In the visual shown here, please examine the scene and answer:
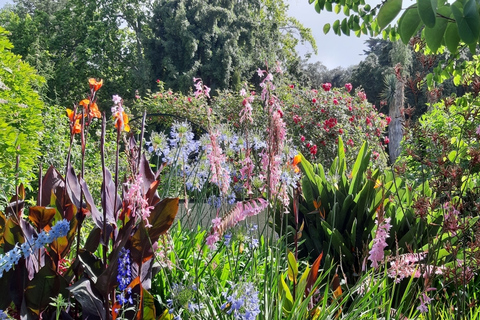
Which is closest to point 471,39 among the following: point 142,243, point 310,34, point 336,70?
point 142,243

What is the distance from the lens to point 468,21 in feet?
3.97

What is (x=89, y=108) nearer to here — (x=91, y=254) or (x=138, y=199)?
(x=138, y=199)

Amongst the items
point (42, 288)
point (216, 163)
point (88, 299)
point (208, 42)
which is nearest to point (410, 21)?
point (216, 163)

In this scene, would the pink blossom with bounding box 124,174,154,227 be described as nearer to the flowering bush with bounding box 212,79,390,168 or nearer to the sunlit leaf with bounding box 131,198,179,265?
the sunlit leaf with bounding box 131,198,179,265

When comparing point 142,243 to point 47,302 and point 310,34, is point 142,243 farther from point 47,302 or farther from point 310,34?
point 310,34

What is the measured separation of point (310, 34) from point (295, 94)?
12612 millimetres

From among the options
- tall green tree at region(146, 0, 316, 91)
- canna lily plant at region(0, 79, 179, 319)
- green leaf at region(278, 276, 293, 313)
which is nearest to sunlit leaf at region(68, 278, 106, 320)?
canna lily plant at region(0, 79, 179, 319)

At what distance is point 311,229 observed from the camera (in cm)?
315

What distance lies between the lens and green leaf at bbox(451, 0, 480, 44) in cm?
119

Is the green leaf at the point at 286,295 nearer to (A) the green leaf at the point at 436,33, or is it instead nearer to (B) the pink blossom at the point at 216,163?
(B) the pink blossom at the point at 216,163

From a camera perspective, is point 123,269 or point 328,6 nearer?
point 123,269

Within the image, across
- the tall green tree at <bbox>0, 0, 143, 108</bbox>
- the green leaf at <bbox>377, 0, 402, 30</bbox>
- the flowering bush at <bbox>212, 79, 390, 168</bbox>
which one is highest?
the tall green tree at <bbox>0, 0, 143, 108</bbox>

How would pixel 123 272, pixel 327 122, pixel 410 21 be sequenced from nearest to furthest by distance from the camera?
pixel 410 21, pixel 123 272, pixel 327 122

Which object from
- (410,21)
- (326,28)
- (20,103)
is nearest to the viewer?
(410,21)
